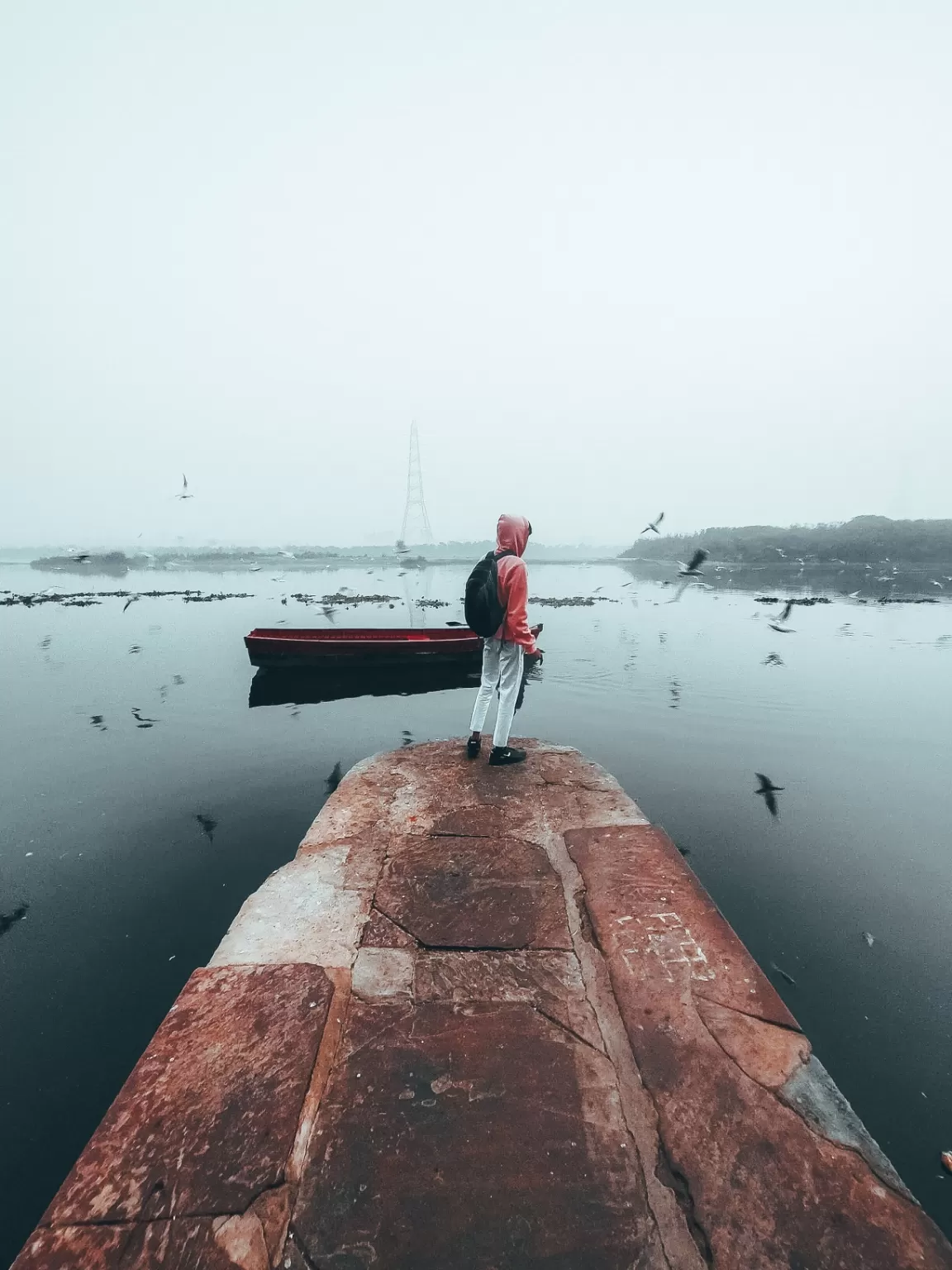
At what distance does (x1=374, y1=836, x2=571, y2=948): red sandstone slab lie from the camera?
2.72 metres

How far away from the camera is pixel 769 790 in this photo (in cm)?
678

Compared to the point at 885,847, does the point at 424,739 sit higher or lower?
lower

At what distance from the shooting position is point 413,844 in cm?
364

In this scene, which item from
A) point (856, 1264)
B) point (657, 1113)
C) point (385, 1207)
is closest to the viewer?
point (856, 1264)

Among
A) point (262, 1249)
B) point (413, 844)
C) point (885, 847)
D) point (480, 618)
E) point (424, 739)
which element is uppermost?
point (480, 618)

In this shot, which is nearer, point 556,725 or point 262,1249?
point 262,1249

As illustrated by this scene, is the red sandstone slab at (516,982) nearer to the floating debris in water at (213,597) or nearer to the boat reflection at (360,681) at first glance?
the boat reflection at (360,681)

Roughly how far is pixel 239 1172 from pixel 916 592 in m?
49.6

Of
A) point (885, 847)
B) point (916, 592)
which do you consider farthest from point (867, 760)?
point (916, 592)

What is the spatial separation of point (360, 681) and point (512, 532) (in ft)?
33.1

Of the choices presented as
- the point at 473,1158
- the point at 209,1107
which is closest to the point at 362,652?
the point at 209,1107

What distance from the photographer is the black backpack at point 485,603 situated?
4.52 meters

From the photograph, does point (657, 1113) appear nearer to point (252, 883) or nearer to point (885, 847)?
point (252, 883)

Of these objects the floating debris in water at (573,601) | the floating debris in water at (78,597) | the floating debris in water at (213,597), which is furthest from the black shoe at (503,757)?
the floating debris in water at (213,597)
